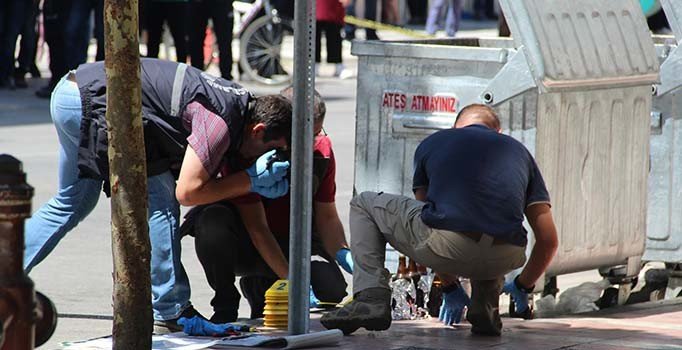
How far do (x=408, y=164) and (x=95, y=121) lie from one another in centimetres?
155

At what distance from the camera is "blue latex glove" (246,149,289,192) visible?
20.5 ft

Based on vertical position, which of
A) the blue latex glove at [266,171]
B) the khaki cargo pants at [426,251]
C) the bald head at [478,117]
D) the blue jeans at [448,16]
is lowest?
the khaki cargo pants at [426,251]

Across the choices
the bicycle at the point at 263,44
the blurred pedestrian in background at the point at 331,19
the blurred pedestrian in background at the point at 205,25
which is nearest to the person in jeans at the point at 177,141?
the blurred pedestrian in background at the point at 205,25

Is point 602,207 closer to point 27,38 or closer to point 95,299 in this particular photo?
point 95,299

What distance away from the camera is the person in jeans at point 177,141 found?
607 cm

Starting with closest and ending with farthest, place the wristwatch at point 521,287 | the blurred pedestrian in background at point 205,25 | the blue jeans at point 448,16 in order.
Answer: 1. the wristwatch at point 521,287
2. the blurred pedestrian in background at point 205,25
3. the blue jeans at point 448,16

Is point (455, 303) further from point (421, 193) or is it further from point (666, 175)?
point (666, 175)

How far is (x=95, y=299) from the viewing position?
7461mm

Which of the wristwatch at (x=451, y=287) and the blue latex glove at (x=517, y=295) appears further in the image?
the blue latex glove at (x=517, y=295)

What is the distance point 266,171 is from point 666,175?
2344 millimetres

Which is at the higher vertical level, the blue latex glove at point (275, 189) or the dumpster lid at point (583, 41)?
the dumpster lid at point (583, 41)

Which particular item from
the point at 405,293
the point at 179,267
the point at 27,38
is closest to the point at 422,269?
the point at 405,293

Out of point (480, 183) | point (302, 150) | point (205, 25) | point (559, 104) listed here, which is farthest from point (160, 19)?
point (302, 150)

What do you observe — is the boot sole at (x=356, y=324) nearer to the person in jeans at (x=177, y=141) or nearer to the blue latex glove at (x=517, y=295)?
the person in jeans at (x=177, y=141)
